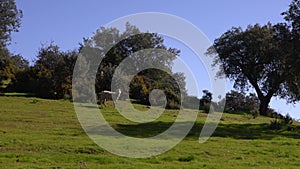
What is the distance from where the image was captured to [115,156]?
16.1 m

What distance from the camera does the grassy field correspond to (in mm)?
14789

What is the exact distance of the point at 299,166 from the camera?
15.9 m

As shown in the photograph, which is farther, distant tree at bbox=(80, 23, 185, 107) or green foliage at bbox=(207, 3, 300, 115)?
green foliage at bbox=(207, 3, 300, 115)

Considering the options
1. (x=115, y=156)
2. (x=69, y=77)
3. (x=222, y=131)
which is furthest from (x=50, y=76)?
(x=115, y=156)

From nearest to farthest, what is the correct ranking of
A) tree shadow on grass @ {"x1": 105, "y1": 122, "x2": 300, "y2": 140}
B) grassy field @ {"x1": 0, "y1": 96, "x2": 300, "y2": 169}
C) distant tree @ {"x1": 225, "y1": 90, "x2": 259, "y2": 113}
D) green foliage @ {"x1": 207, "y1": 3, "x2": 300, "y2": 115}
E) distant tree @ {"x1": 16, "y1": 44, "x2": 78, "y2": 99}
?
grassy field @ {"x1": 0, "y1": 96, "x2": 300, "y2": 169} < tree shadow on grass @ {"x1": 105, "y1": 122, "x2": 300, "y2": 140} < distant tree @ {"x1": 16, "y1": 44, "x2": 78, "y2": 99} < green foliage @ {"x1": 207, "y1": 3, "x2": 300, "y2": 115} < distant tree @ {"x1": 225, "y1": 90, "x2": 259, "y2": 113}

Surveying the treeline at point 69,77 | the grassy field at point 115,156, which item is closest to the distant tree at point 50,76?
the treeline at point 69,77

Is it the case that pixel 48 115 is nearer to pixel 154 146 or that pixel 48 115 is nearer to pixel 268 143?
pixel 154 146

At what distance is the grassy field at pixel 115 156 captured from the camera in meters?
14.8

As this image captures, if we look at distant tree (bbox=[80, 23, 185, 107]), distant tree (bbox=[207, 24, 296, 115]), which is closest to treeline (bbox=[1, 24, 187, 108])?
A: distant tree (bbox=[80, 23, 185, 107])

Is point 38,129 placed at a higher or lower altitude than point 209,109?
lower

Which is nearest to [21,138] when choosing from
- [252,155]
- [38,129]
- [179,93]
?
[38,129]

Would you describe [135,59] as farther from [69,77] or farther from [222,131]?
[222,131]

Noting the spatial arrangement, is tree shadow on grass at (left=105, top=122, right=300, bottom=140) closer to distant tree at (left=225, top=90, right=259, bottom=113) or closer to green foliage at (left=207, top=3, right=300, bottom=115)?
green foliage at (left=207, top=3, right=300, bottom=115)

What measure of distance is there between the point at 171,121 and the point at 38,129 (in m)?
9.90
